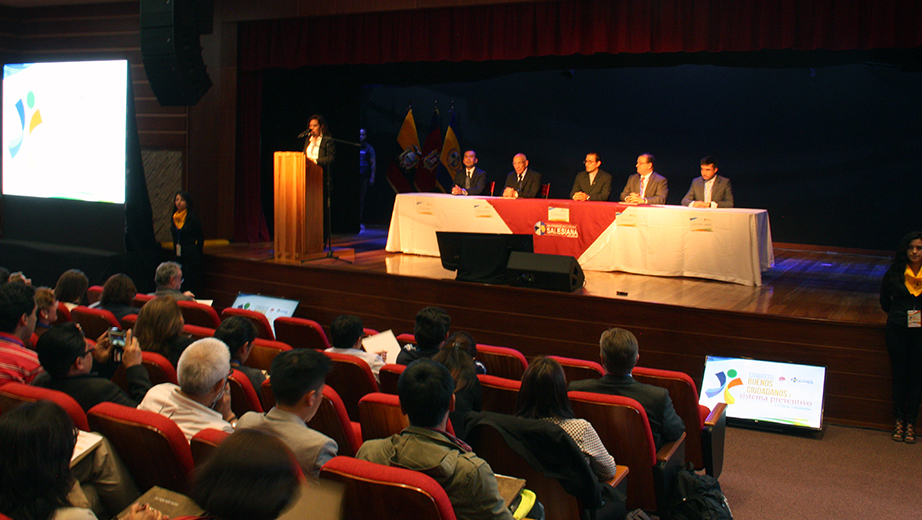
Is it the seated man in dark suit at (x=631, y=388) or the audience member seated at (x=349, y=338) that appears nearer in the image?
the seated man in dark suit at (x=631, y=388)

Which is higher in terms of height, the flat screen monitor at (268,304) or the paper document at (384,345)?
the paper document at (384,345)

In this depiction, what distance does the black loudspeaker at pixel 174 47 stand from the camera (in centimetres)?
668

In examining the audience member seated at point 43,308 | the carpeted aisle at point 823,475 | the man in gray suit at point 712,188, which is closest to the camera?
the carpeted aisle at point 823,475

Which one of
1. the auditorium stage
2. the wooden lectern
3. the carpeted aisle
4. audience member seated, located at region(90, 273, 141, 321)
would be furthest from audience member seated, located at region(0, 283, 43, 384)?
the wooden lectern

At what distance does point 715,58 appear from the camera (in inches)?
274

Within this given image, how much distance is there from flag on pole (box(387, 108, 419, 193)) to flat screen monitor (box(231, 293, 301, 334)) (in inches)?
A: 171

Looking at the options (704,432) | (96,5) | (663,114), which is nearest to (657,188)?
(663,114)

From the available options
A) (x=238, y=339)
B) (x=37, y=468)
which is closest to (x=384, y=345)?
(x=238, y=339)

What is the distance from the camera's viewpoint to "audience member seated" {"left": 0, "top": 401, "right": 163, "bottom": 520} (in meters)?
1.46

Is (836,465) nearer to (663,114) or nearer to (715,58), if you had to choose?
(715,58)

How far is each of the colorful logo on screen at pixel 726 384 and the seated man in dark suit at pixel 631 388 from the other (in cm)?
174

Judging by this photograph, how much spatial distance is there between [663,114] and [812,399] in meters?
5.95

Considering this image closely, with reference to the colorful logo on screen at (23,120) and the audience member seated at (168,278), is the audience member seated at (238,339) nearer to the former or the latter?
the audience member seated at (168,278)

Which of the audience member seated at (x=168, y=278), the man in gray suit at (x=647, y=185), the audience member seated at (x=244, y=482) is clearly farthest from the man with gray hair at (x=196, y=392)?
the man in gray suit at (x=647, y=185)
